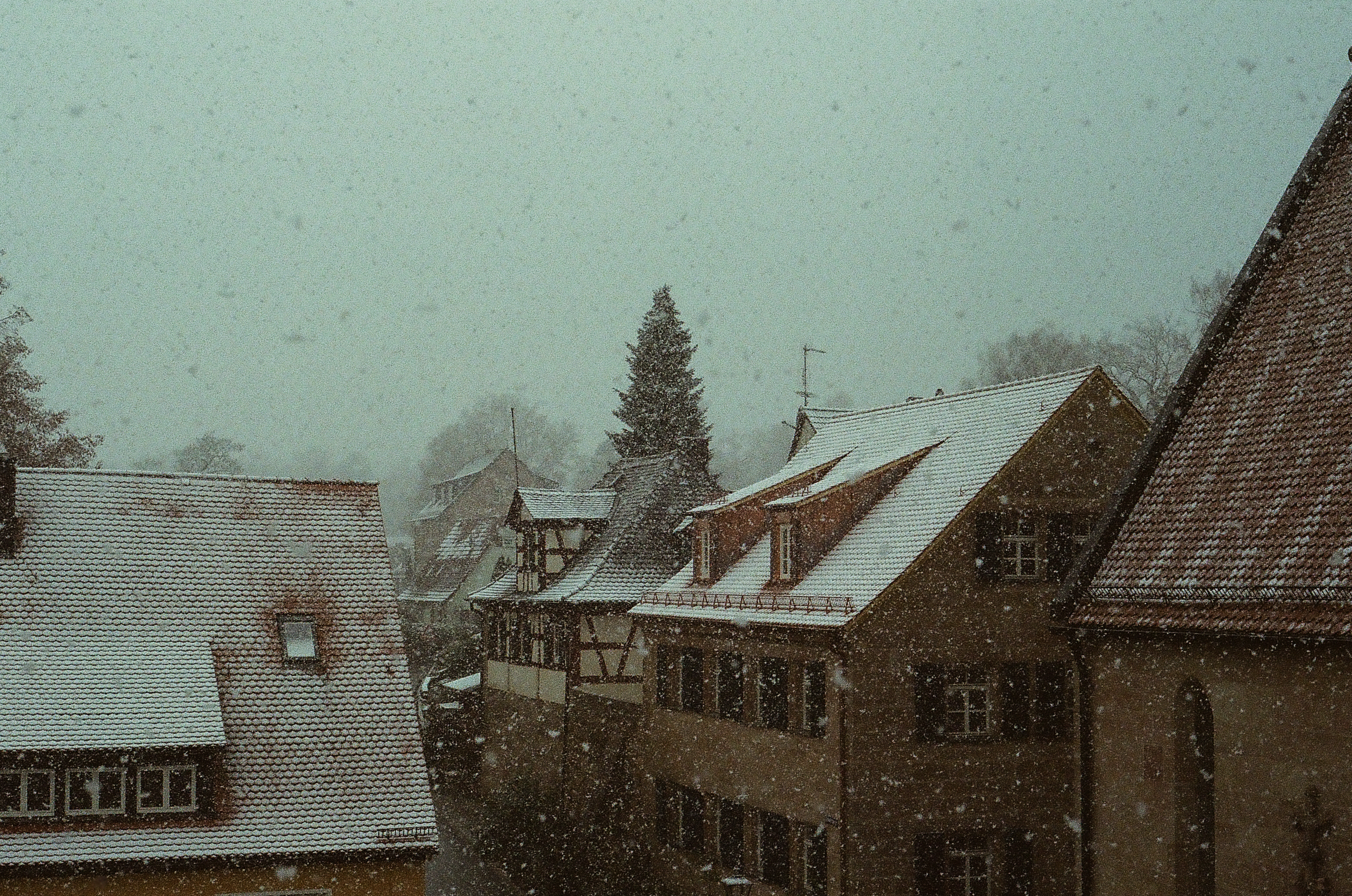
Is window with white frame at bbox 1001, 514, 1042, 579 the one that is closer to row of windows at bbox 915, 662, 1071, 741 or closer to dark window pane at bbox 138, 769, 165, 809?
row of windows at bbox 915, 662, 1071, 741

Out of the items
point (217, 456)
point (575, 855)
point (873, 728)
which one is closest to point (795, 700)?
point (873, 728)

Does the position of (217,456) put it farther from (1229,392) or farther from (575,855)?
(1229,392)

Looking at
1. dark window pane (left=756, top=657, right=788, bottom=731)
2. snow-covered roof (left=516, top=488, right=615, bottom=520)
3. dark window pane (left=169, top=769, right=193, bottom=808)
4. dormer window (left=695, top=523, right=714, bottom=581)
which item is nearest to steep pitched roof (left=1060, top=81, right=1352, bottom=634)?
dark window pane (left=756, top=657, right=788, bottom=731)

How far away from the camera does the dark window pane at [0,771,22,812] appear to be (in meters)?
18.5

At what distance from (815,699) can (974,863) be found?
3565 millimetres

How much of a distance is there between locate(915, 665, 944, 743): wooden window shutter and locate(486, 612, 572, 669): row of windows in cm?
1088

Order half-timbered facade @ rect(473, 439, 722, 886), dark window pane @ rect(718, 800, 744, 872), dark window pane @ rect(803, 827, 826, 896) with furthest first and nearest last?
half-timbered facade @ rect(473, 439, 722, 886), dark window pane @ rect(718, 800, 744, 872), dark window pane @ rect(803, 827, 826, 896)

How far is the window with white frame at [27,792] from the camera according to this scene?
60.6 ft

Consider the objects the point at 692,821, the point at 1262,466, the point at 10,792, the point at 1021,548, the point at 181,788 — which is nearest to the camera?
the point at 1262,466

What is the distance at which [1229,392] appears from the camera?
49.0 feet

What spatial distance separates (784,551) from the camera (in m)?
25.4

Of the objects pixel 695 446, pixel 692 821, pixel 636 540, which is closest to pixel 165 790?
pixel 692 821

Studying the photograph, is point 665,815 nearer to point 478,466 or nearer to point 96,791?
point 96,791

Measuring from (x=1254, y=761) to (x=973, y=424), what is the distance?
1285cm
